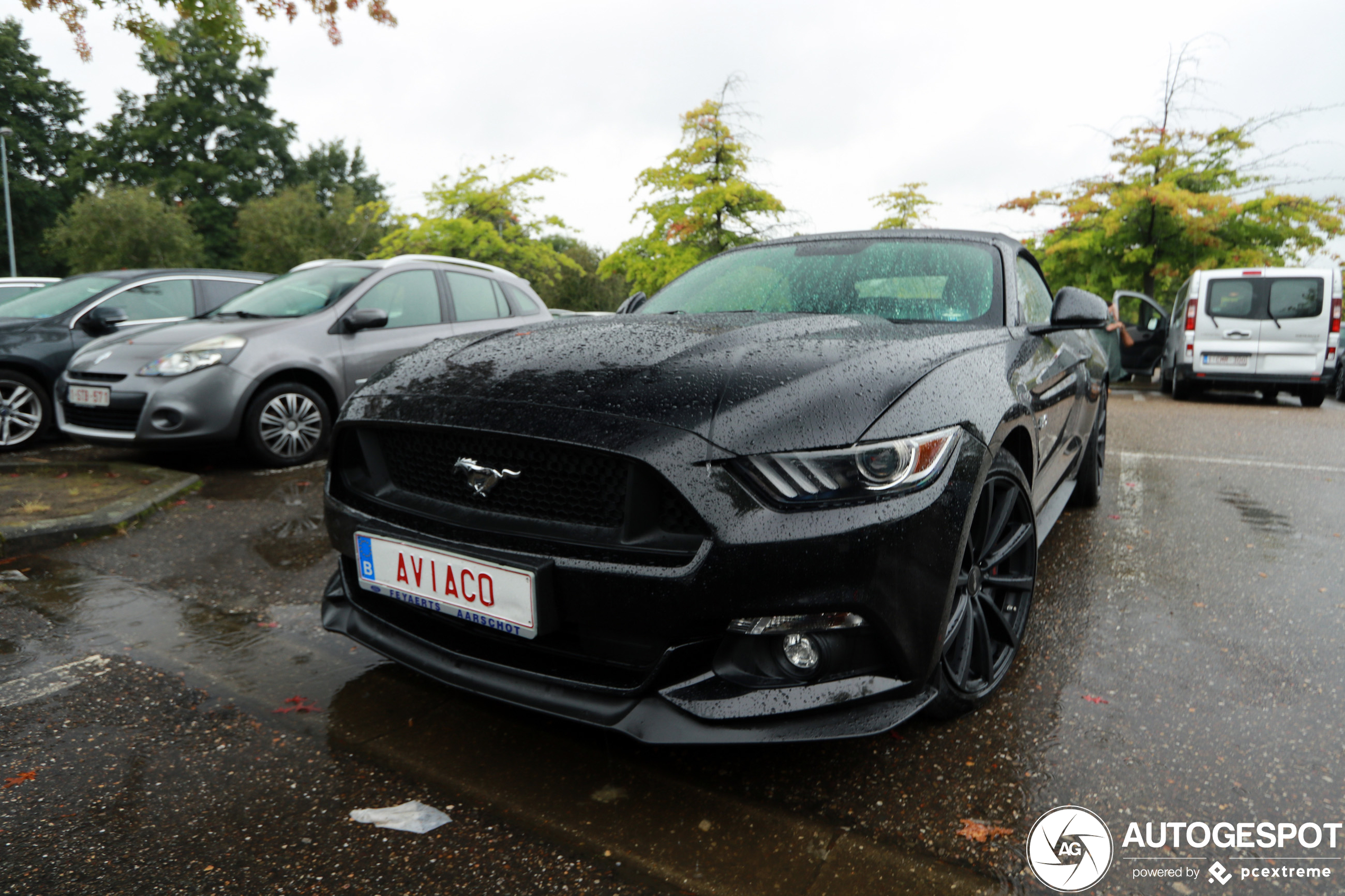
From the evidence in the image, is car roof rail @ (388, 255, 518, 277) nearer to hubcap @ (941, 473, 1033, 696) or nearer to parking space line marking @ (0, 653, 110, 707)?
parking space line marking @ (0, 653, 110, 707)

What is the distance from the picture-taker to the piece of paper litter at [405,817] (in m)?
1.83

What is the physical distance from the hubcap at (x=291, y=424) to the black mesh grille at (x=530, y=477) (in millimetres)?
4070

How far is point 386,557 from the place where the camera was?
2.07 metres

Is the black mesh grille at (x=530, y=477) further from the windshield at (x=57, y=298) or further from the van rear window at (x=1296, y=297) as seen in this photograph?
the van rear window at (x=1296, y=297)

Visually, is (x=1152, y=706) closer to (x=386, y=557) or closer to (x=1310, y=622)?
(x=1310, y=622)

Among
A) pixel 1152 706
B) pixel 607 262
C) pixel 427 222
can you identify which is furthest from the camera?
pixel 427 222

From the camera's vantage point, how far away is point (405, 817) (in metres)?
1.87

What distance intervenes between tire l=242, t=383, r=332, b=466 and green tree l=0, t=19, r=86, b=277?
4316 centimetres

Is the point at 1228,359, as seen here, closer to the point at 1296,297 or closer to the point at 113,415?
the point at 1296,297

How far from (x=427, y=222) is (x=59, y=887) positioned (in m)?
23.0

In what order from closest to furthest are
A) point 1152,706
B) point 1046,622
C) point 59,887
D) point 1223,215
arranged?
point 59,887 < point 1152,706 < point 1046,622 < point 1223,215

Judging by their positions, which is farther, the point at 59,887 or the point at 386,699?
the point at 386,699

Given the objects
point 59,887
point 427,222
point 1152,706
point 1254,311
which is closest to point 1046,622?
point 1152,706

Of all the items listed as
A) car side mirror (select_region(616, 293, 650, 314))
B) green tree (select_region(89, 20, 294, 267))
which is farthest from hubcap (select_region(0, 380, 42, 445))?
green tree (select_region(89, 20, 294, 267))
